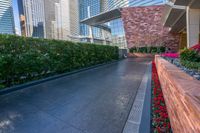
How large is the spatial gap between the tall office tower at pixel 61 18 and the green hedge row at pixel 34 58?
427 inches

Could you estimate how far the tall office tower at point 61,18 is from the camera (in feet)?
66.9

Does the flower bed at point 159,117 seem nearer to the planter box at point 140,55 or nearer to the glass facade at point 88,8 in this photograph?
the planter box at point 140,55

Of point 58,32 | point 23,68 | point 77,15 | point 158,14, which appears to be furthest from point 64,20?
point 23,68

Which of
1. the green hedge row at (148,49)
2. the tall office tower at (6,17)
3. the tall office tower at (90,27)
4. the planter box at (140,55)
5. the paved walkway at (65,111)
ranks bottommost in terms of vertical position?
the paved walkway at (65,111)

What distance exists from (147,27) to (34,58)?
2428 centimetres

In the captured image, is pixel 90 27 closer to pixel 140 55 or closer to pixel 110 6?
pixel 110 6

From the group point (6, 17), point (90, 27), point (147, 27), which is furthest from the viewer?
point (90, 27)

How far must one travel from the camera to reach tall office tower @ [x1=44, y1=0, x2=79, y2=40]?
20.4m

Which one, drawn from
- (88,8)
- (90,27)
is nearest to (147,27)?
(88,8)

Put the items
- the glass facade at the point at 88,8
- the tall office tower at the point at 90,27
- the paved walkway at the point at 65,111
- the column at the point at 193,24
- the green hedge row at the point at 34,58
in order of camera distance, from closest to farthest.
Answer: the paved walkway at the point at 65,111
the green hedge row at the point at 34,58
the column at the point at 193,24
the glass facade at the point at 88,8
the tall office tower at the point at 90,27

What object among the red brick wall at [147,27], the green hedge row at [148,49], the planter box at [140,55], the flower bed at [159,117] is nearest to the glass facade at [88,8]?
the red brick wall at [147,27]

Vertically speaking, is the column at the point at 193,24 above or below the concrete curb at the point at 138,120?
above

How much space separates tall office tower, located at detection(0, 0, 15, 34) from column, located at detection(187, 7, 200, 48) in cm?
1255

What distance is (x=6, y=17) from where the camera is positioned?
7.94m
